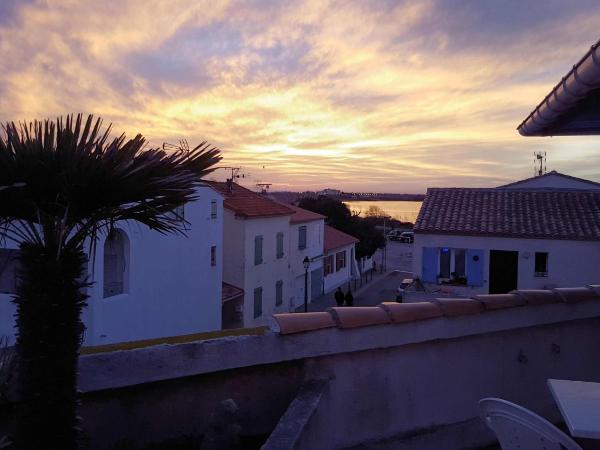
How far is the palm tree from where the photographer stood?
185cm

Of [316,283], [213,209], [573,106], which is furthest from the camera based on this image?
[316,283]

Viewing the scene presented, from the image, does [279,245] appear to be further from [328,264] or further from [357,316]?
[357,316]

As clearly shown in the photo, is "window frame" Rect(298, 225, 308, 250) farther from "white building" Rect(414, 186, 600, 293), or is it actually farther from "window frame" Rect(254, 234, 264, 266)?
"white building" Rect(414, 186, 600, 293)

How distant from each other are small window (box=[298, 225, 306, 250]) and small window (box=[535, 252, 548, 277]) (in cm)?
1522

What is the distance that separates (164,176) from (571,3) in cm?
617

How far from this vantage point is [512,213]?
1616 cm

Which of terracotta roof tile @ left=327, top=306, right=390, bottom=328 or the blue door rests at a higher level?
terracotta roof tile @ left=327, top=306, right=390, bottom=328

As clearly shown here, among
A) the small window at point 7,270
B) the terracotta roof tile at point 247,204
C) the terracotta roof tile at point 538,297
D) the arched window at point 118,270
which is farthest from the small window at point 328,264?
the small window at point 7,270

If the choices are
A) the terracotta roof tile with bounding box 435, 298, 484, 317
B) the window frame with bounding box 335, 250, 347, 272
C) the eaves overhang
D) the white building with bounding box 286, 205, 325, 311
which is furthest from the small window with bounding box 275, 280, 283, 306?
the terracotta roof tile with bounding box 435, 298, 484, 317

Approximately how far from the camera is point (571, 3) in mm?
6152

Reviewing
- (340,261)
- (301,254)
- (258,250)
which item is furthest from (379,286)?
(258,250)

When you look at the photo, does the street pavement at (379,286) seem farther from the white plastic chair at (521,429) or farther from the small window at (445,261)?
the white plastic chair at (521,429)

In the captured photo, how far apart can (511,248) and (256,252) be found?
474 inches

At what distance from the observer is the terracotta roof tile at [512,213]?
49.6 feet
